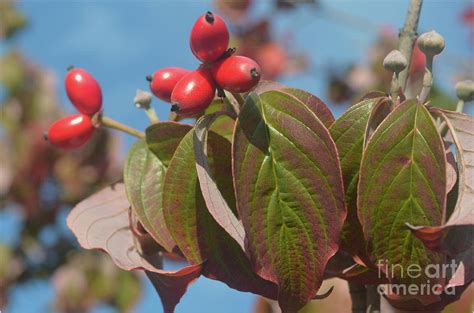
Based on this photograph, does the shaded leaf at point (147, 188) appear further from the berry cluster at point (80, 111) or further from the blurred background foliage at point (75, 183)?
the blurred background foliage at point (75, 183)

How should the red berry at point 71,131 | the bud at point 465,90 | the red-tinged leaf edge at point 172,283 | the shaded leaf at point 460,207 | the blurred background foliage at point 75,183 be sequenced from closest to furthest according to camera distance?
the shaded leaf at point 460,207, the red-tinged leaf edge at point 172,283, the bud at point 465,90, the red berry at point 71,131, the blurred background foliage at point 75,183

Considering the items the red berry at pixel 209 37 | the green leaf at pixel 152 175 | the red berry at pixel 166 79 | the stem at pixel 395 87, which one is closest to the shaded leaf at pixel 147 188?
the green leaf at pixel 152 175

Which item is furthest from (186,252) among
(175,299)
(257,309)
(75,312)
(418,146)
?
(75,312)

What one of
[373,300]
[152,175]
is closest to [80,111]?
[152,175]

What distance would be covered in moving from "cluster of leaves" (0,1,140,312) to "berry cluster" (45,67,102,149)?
3.97 m

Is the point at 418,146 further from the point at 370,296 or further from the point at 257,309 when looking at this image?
the point at 257,309

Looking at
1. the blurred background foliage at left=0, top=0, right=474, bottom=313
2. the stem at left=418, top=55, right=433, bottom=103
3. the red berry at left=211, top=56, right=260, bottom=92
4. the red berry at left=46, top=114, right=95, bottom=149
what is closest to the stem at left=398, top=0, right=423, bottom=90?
the stem at left=418, top=55, right=433, bottom=103

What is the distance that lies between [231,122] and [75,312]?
4358 millimetres

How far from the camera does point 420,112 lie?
2.93 ft

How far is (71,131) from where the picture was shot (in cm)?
114

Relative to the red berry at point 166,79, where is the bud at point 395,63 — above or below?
above

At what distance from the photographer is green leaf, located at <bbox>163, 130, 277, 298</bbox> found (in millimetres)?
931

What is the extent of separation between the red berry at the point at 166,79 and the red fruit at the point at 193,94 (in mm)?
98

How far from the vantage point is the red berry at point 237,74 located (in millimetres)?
873
